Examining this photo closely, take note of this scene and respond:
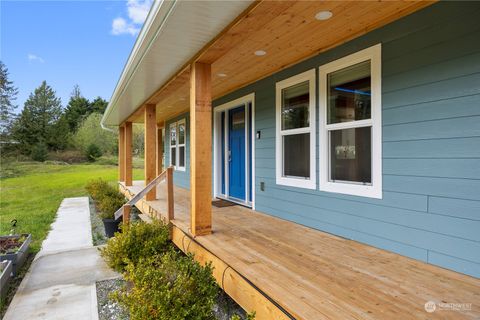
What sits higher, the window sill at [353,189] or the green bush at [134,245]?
the window sill at [353,189]

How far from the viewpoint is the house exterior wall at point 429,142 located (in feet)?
6.72

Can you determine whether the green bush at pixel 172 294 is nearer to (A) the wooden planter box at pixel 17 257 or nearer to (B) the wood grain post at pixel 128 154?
(A) the wooden planter box at pixel 17 257

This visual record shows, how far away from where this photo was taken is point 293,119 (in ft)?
12.4

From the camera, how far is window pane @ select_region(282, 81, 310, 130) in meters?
3.53

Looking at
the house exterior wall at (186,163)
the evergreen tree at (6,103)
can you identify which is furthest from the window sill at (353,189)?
the evergreen tree at (6,103)

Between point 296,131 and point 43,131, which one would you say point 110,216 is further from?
point 43,131

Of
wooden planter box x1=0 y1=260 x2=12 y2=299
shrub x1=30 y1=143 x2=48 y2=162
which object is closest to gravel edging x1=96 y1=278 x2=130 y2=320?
wooden planter box x1=0 y1=260 x2=12 y2=299

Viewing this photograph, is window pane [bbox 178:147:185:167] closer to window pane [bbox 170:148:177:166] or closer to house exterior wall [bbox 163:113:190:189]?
house exterior wall [bbox 163:113:190:189]

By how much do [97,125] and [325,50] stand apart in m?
32.9

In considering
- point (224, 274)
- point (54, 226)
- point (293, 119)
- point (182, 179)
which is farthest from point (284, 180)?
point (54, 226)

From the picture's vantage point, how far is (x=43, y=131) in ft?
103

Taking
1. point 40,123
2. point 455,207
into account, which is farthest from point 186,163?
point 40,123

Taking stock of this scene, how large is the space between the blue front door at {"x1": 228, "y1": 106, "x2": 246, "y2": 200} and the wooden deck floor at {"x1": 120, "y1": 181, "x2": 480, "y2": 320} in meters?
1.97

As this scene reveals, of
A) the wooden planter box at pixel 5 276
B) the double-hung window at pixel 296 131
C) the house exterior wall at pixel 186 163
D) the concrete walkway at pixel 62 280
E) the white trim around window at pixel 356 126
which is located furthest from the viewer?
the house exterior wall at pixel 186 163
